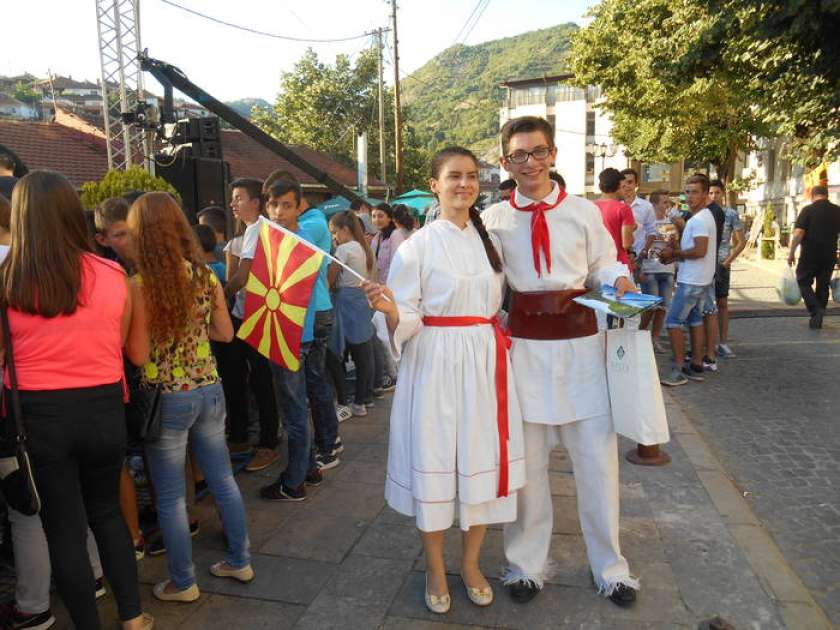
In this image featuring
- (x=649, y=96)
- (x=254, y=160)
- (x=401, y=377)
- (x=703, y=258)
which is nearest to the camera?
(x=401, y=377)

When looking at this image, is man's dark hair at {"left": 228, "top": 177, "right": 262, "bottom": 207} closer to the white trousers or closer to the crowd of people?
the crowd of people

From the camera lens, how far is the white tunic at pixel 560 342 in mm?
2812

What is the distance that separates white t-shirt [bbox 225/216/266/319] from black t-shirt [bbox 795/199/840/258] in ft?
25.1

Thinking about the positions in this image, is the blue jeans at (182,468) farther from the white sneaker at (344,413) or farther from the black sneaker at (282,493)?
the white sneaker at (344,413)

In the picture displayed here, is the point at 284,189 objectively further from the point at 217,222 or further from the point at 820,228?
the point at 820,228

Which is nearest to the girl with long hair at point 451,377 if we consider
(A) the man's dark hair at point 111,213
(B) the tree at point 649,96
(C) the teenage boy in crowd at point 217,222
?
(A) the man's dark hair at point 111,213

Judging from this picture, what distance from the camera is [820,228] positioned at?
28.3ft

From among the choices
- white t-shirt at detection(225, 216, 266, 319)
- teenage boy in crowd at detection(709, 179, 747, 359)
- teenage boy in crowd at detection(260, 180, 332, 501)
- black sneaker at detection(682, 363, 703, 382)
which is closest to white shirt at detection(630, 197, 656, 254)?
teenage boy in crowd at detection(709, 179, 747, 359)

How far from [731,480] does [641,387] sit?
6.75 ft

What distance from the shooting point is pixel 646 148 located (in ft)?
77.2

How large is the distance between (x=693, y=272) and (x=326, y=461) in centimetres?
407

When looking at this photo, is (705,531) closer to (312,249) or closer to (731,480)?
(731,480)

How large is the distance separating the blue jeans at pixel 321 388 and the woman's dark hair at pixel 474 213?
159cm

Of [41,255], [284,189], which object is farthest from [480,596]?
[284,189]
